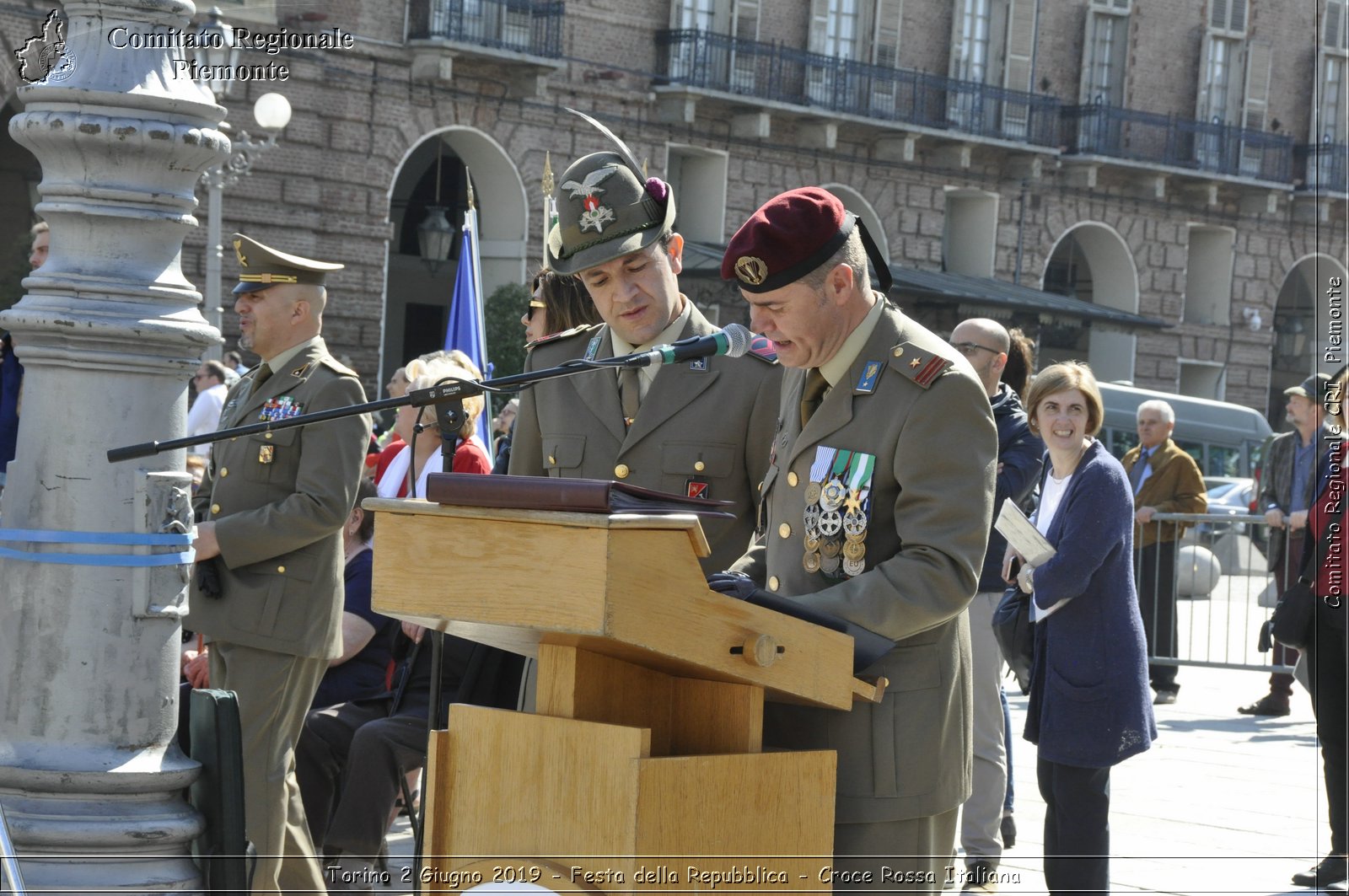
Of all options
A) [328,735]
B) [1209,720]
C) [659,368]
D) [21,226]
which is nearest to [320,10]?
[21,226]

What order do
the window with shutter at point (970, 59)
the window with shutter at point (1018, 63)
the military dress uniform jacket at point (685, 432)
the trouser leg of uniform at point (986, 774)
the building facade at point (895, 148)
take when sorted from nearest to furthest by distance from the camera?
the military dress uniform jacket at point (685, 432) → the trouser leg of uniform at point (986, 774) → the building facade at point (895, 148) → the window with shutter at point (970, 59) → the window with shutter at point (1018, 63)

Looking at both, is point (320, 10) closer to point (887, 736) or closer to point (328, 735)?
point (328, 735)

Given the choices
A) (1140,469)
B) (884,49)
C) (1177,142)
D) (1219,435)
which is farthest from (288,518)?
(1177,142)

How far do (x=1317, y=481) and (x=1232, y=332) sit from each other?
27327 mm

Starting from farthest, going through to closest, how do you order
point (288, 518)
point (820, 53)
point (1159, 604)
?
1. point (820, 53)
2. point (1159, 604)
3. point (288, 518)

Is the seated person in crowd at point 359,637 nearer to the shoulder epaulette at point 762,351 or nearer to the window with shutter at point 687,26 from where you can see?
the shoulder epaulette at point 762,351

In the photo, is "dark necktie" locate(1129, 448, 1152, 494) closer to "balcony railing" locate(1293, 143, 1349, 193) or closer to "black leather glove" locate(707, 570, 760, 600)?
"black leather glove" locate(707, 570, 760, 600)

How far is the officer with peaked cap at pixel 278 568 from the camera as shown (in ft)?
15.6

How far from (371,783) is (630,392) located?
88.1 inches

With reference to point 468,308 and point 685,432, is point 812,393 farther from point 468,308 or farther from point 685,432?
point 468,308

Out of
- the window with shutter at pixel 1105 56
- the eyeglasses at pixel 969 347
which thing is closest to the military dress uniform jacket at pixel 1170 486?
the eyeglasses at pixel 969 347

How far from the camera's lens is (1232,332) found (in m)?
32.6

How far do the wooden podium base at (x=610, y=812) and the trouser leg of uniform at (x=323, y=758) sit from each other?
3.13 meters

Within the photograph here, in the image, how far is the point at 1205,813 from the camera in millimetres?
7258
